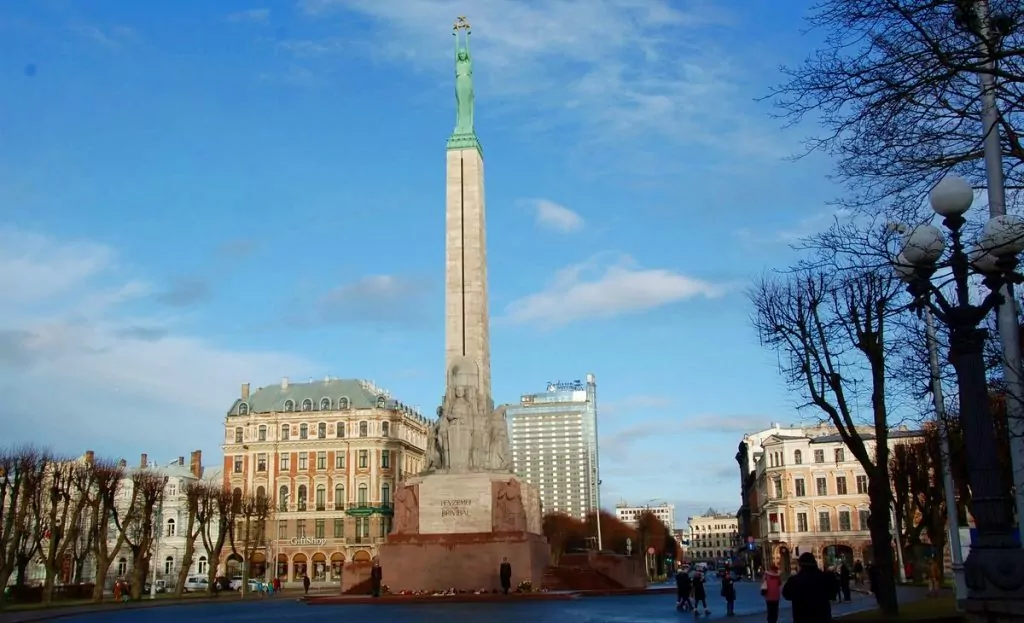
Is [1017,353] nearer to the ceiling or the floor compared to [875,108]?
nearer to the floor

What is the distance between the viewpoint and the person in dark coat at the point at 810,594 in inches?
430

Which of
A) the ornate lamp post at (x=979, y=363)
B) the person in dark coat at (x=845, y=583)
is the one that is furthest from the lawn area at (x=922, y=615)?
the person in dark coat at (x=845, y=583)

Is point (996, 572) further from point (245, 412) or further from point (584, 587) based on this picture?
point (245, 412)

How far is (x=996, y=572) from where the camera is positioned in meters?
10.5

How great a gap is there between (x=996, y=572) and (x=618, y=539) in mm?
118232

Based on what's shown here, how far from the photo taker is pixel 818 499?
92.4m

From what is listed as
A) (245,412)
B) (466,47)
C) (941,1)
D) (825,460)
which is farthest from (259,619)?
(825,460)

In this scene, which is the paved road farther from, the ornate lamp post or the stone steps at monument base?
the ornate lamp post

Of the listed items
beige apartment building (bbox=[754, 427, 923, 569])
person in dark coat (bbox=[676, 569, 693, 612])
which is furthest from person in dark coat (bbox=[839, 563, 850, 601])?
beige apartment building (bbox=[754, 427, 923, 569])

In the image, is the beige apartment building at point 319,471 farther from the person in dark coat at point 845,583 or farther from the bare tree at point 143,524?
the person in dark coat at point 845,583

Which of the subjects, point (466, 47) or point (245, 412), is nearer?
point (466, 47)

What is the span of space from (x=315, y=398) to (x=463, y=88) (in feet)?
173

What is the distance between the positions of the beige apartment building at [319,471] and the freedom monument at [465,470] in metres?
47.5

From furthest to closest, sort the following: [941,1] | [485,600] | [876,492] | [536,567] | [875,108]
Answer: [536,567] < [485,600] < [876,492] < [875,108] < [941,1]
